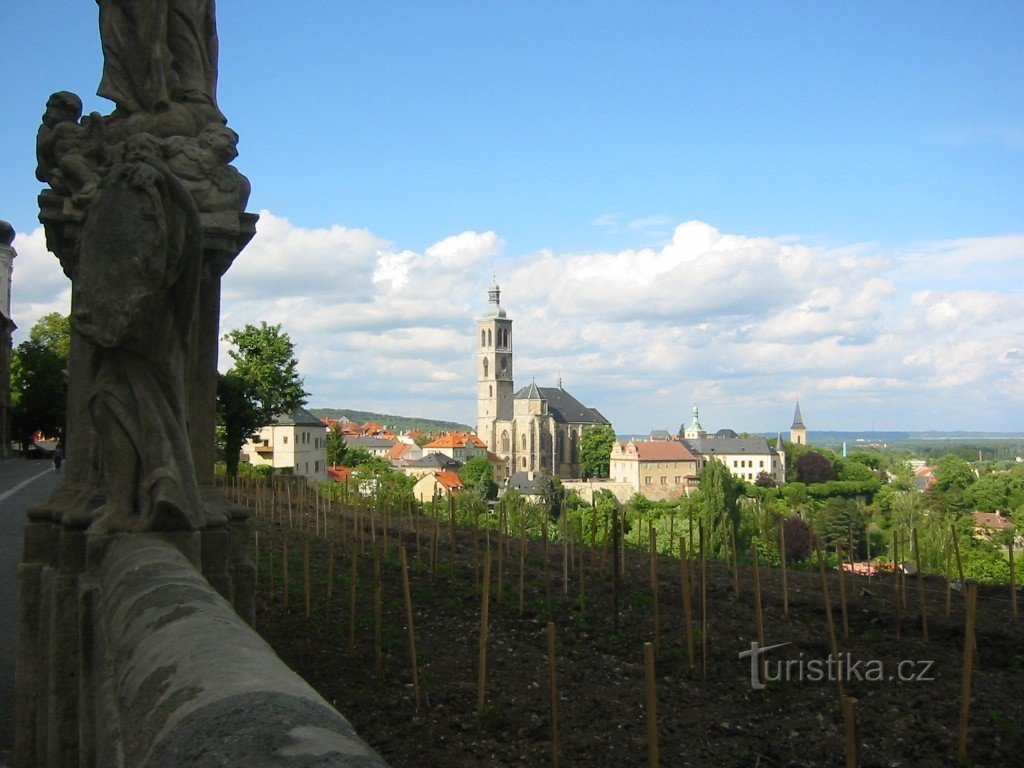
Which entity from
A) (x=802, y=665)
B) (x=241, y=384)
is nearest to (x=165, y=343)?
(x=802, y=665)

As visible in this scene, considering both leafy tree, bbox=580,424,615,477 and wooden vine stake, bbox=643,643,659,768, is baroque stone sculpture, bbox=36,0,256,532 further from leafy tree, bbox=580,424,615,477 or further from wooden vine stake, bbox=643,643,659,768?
leafy tree, bbox=580,424,615,477

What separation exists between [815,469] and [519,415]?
137 feet

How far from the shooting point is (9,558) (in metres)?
10.8

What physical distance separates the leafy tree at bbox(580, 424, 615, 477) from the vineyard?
116 m

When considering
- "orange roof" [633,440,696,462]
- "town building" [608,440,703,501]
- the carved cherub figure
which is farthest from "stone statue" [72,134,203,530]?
"orange roof" [633,440,696,462]

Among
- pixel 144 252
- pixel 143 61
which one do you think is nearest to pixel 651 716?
pixel 144 252

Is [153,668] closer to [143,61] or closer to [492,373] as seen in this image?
[143,61]

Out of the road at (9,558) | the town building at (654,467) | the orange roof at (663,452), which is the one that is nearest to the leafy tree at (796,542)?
the road at (9,558)

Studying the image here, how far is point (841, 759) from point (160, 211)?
4.29m

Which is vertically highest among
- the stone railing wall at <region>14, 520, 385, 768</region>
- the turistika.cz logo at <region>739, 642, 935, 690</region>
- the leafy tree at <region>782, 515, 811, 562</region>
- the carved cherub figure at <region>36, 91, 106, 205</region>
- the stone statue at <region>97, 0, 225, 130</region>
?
the stone statue at <region>97, 0, 225, 130</region>

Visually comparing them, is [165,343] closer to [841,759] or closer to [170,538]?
[170,538]

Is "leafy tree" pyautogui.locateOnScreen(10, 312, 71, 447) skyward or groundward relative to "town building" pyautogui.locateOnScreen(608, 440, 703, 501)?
skyward

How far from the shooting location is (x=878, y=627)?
838cm

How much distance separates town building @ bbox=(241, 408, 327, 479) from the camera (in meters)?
68.4
